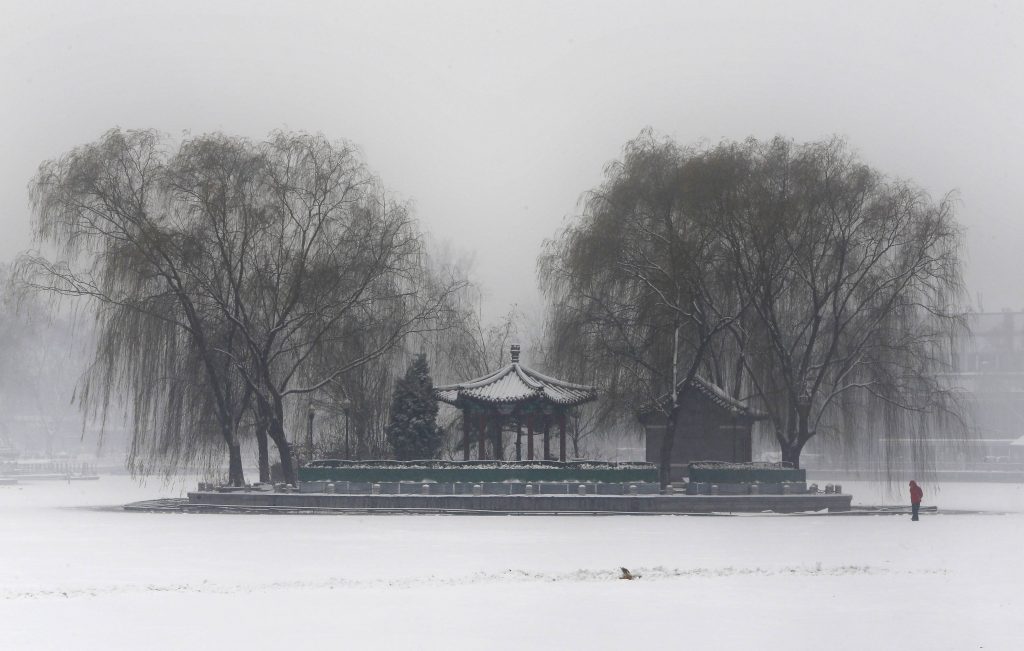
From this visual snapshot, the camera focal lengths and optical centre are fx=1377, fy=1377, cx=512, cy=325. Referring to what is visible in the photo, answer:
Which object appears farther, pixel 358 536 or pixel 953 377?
pixel 953 377

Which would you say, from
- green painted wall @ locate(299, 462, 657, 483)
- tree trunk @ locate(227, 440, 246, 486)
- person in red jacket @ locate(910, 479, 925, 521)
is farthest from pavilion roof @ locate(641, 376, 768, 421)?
tree trunk @ locate(227, 440, 246, 486)

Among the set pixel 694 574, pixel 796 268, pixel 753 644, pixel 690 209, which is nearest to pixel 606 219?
pixel 690 209

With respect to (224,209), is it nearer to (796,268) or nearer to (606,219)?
(606,219)

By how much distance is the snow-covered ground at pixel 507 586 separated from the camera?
63.1 ft

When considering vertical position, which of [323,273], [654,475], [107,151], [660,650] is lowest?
[660,650]

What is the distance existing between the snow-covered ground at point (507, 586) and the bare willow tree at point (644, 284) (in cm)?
1363

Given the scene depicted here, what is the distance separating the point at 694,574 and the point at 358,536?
12.2 meters

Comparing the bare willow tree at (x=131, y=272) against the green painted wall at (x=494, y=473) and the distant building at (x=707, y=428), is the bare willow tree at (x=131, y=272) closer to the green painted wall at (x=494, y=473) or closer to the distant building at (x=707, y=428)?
the green painted wall at (x=494, y=473)

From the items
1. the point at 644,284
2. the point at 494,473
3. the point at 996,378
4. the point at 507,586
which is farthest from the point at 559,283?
the point at 996,378

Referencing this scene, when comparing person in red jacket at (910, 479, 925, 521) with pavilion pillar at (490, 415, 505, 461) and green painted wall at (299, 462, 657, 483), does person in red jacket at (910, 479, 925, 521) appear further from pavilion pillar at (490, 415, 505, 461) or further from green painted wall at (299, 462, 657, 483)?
pavilion pillar at (490, 415, 505, 461)

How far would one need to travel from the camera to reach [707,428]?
55.8 metres

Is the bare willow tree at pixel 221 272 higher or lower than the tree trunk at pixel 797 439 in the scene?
higher

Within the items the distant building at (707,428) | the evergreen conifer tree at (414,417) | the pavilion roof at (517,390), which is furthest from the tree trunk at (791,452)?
the evergreen conifer tree at (414,417)

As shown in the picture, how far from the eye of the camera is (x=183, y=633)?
19.2 m
